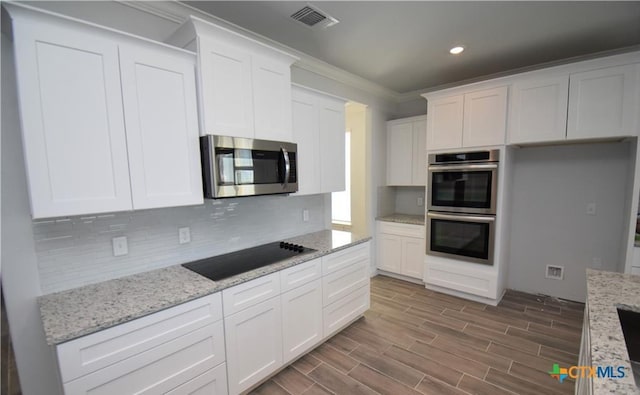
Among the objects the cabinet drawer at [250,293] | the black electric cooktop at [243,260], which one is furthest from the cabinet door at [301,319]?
the black electric cooktop at [243,260]

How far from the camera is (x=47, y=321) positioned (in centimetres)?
127

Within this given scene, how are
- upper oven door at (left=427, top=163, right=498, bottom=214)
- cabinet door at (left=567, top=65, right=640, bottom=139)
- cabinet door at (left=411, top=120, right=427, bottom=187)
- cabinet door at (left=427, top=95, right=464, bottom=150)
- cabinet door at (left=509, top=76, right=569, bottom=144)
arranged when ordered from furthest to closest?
cabinet door at (left=411, top=120, right=427, bottom=187)
cabinet door at (left=427, top=95, right=464, bottom=150)
upper oven door at (left=427, top=163, right=498, bottom=214)
cabinet door at (left=509, top=76, right=569, bottom=144)
cabinet door at (left=567, top=65, right=640, bottom=139)

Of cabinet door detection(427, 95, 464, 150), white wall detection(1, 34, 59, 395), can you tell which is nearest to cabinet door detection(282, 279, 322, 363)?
white wall detection(1, 34, 59, 395)

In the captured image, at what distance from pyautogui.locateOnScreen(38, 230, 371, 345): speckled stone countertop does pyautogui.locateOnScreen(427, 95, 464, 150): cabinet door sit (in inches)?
96.4

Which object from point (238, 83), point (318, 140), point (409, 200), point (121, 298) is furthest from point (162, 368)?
point (409, 200)

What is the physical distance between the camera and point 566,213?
125 inches

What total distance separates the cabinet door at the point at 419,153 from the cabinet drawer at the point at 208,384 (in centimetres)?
330

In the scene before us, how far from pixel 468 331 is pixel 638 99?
255cm

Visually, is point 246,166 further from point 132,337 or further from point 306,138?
point 132,337

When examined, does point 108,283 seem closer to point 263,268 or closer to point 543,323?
point 263,268

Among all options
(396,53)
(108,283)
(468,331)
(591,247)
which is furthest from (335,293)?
(591,247)

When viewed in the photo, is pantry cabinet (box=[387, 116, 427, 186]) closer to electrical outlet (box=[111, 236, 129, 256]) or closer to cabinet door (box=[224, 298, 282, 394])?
cabinet door (box=[224, 298, 282, 394])

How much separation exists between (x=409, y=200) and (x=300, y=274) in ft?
9.13

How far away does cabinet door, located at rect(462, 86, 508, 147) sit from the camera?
116 inches
